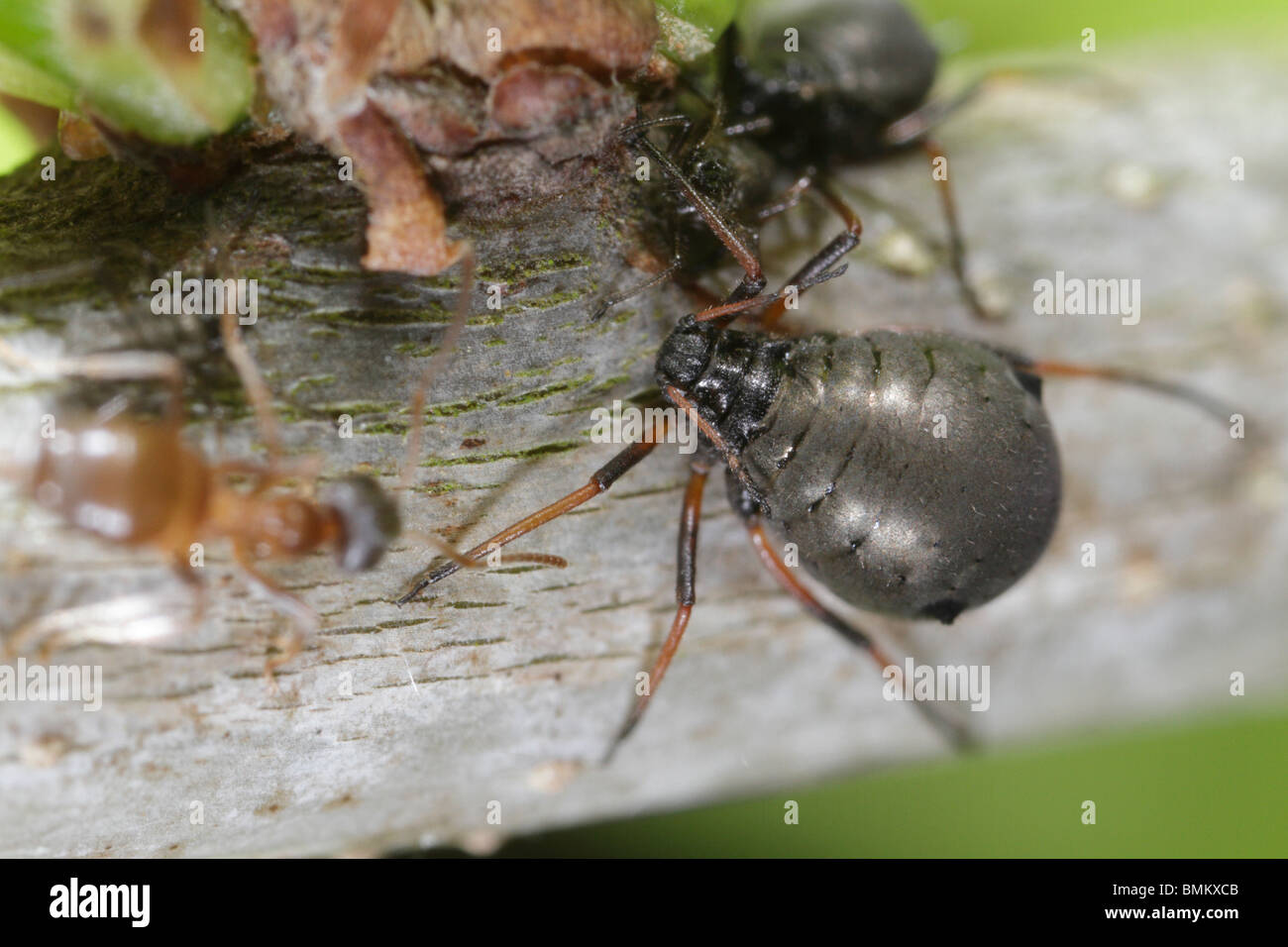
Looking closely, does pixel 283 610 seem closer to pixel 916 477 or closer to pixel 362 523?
pixel 362 523

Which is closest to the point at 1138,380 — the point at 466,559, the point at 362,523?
the point at 466,559

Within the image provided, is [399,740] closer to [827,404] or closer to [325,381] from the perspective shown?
[325,381]

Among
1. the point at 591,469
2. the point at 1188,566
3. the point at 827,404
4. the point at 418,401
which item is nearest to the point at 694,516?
the point at 591,469

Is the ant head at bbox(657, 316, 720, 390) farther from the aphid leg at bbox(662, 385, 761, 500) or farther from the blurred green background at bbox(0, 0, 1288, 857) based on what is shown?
the blurred green background at bbox(0, 0, 1288, 857)
